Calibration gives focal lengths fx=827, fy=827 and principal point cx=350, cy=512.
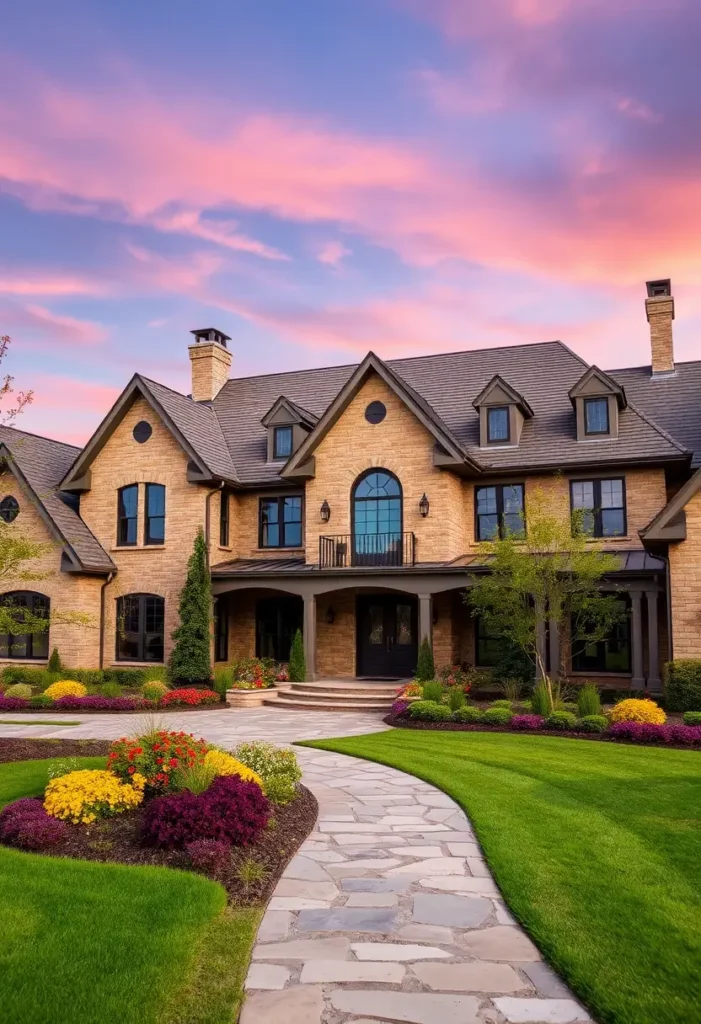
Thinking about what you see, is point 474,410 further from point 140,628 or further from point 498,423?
point 140,628

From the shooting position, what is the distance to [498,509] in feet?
78.6

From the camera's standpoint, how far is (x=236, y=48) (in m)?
11.7

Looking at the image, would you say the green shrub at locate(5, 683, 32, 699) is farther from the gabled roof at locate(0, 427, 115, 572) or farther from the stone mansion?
the gabled roof at locate(0, 427, 115, 572)

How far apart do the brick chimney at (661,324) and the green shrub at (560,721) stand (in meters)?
14.3

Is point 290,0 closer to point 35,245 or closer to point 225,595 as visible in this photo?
point 35,245

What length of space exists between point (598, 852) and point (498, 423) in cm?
1825

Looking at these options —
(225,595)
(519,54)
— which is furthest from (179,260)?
(225,595)

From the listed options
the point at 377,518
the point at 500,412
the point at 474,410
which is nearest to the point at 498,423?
the point at 500,412

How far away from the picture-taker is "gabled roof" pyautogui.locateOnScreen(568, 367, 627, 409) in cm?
2289

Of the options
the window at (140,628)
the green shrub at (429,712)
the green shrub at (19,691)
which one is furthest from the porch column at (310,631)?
the green shrub at (19,691)

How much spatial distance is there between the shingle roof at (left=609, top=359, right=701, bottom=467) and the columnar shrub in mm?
9563

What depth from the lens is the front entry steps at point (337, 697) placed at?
2028 centimetres

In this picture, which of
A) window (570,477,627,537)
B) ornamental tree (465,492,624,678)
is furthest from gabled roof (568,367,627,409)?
ornamental tree (465,492,624,678)

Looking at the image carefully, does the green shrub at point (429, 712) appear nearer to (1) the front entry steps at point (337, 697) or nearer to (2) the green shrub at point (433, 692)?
(2) the green shrub at point (433, 692)
